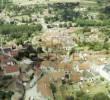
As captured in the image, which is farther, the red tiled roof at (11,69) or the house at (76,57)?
the house at (76,57)

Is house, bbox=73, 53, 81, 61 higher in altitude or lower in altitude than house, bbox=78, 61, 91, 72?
lower

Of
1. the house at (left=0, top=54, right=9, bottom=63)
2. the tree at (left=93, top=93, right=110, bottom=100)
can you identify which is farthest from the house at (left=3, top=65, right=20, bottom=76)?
the tree at (left=93, top=93, right=110, bottom=100)

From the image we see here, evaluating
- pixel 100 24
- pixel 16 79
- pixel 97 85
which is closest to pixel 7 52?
pixel 16 79

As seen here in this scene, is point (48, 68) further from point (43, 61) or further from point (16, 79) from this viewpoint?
point (16, 79)

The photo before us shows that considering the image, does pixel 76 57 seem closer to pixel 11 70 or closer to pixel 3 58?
pixel 3 58

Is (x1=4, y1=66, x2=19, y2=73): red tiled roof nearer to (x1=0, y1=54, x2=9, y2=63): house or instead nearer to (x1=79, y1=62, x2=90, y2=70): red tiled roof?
(x1=0, y1=54, x2=9, y2=63): house

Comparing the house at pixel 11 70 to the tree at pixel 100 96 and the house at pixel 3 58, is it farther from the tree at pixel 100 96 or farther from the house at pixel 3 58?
the tree at pixel 100 96

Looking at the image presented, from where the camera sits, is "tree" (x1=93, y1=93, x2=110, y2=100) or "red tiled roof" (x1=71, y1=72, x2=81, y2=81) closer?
"tree" (x1=93, y1=93, x2=110, y2=100)

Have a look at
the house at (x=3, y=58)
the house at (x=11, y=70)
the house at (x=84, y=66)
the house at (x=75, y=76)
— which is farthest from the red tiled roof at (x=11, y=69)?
the house at (x=84, y=66)
